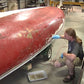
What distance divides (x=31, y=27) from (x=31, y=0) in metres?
5.37

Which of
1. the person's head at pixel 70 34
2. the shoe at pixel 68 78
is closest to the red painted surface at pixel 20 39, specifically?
the person's head at pixel 70 34

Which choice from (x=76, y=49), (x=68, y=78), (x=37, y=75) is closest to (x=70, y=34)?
(x=76, y=49)

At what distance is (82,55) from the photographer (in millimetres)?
2066

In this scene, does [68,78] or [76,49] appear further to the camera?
[68,78]

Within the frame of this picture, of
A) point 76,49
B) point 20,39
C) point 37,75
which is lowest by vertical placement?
point 37,75

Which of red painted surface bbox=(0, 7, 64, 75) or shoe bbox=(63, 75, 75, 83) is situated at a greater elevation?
red painted surface bbox=(0, 7, 64, 75)

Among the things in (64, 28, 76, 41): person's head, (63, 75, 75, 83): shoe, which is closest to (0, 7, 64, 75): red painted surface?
(64, 28, 76, 41): person's head

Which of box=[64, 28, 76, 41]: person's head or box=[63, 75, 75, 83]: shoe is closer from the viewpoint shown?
box=[64, 28, 76, 41]: person's head

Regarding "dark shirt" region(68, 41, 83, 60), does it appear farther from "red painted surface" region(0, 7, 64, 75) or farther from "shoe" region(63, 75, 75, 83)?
"red painted surface" region(0, 7, 64, 75)

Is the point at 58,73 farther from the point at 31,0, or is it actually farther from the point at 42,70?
the point at 31,0

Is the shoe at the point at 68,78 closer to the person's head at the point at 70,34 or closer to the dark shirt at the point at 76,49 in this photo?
the dark shirt at the point at 76,49

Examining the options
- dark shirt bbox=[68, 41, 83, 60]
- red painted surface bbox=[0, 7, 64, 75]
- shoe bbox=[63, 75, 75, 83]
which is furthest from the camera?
shoe bbox=[63, 75, 75, 83]

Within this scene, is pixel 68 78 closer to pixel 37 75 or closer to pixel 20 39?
pixel 37 75

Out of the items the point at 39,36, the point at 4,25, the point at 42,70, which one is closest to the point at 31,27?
the point at 39,36
